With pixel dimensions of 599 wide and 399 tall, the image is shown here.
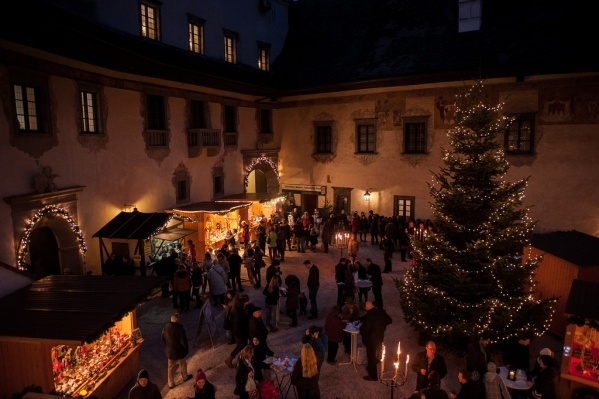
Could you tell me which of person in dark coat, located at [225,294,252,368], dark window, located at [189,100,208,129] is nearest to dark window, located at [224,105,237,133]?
dark window, located at [189,100,208,129]

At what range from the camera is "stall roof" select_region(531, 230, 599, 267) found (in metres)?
11.8

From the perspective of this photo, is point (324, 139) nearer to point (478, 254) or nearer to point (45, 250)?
point (45, 250)

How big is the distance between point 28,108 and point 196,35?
36.4 ft

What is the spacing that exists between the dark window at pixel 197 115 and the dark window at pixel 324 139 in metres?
7.93

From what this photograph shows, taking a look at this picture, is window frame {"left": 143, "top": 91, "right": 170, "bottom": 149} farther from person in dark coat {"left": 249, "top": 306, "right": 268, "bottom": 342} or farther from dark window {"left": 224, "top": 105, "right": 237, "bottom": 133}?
person in dark coat {"left": 249, "top": 306, "right": 268, "bottom": 342}

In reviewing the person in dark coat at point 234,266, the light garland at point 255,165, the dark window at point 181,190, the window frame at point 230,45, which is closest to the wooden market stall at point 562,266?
the person in dark coat at point 234,266

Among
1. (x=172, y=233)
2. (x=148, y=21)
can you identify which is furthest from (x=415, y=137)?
(x=148, y=21)

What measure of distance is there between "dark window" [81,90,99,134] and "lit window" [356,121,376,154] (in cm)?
1446

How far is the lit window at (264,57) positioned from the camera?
89.9 feet

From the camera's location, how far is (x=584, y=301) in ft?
29.8

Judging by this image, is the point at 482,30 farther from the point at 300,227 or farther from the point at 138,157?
the point at 138,157

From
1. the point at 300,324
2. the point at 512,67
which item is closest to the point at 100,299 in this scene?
the point at 300,324

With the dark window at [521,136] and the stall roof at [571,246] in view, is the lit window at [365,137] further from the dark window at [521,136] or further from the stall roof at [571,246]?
the stall roof at [571,246]

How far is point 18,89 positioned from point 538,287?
16909 millimetres
